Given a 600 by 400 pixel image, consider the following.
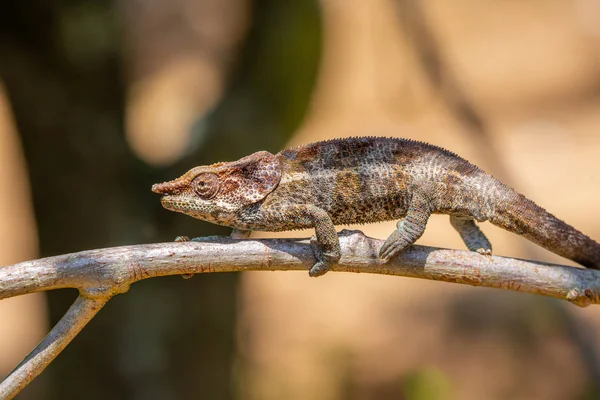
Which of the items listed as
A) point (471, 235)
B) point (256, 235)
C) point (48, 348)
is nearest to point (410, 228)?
point (471, 235)

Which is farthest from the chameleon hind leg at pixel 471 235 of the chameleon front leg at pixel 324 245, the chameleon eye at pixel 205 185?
the chameleon eye at pixel 205 185

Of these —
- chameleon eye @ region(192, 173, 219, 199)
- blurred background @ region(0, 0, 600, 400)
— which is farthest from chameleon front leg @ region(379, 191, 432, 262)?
blurred background @ region(0, 0, 600, 400)

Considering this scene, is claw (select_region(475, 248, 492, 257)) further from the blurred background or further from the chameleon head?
the blurred background

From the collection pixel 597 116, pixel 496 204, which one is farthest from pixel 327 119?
pixel 496 204

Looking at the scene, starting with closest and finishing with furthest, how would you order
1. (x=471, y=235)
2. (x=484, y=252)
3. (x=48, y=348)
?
(x=48, y=348)
(x=484, y=252)
(x=471, y=235)

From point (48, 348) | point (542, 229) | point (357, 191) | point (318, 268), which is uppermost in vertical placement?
point (357, 191)

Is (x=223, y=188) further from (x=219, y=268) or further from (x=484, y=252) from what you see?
(x=484, y=252)
